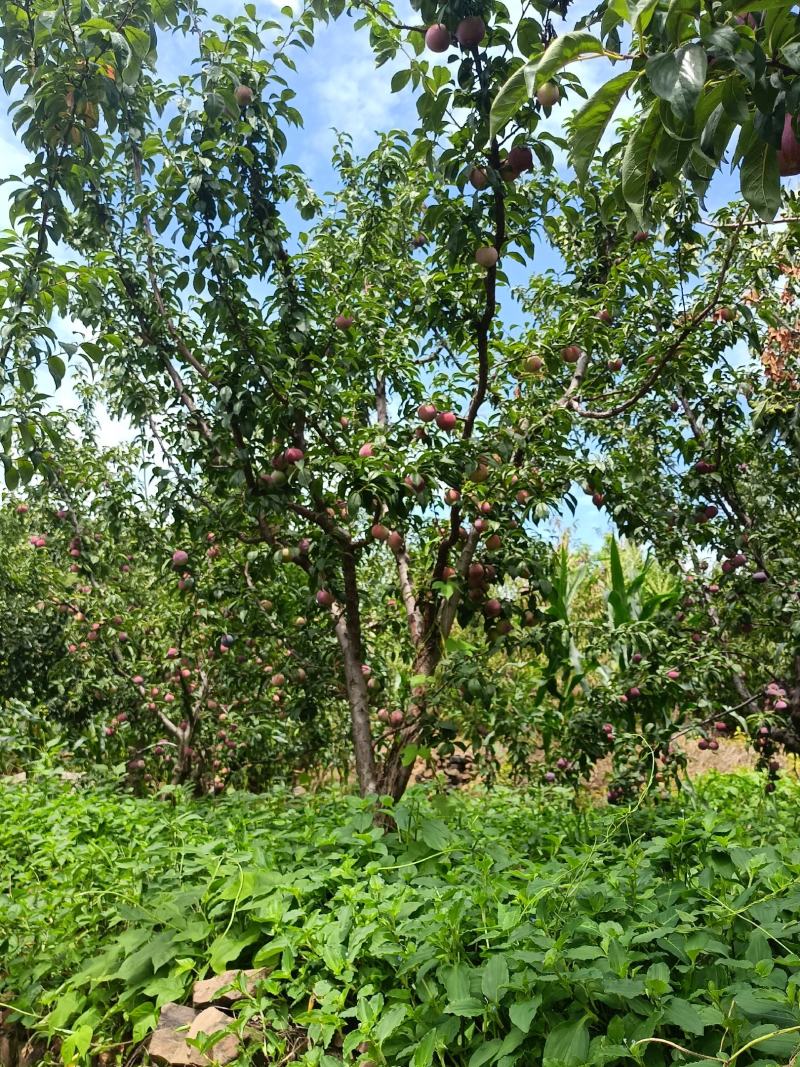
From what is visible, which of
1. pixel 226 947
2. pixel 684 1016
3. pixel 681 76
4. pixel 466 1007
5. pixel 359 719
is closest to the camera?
pixel 681 76

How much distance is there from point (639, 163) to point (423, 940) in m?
1.62

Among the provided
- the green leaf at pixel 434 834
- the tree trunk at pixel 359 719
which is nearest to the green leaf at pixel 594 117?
the green leaf at pixel 434 834

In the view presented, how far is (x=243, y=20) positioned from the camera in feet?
9.97

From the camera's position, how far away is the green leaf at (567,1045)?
53.3 inches

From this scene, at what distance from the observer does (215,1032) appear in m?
1.73

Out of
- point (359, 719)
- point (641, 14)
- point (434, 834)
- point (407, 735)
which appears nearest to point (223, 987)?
point (434, 834)

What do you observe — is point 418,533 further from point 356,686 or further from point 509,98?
point 509,98

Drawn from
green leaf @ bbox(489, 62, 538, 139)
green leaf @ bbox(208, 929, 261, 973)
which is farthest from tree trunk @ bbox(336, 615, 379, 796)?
green leaf @ bbox(489, 62, 538, 139)

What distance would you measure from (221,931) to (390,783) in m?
1.16

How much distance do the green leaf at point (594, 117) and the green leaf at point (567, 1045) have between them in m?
1.41

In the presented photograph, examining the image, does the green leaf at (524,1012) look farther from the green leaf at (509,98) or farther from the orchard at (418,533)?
the green leaf at (509,98)

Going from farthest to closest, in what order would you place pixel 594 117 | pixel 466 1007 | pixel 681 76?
pixel 466 1007, pixel 594 117, pixel 681 76

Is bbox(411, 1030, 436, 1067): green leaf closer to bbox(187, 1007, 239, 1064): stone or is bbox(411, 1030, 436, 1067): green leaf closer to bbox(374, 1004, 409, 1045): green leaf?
bbox(374, 1004, 409, 1045): green leaf

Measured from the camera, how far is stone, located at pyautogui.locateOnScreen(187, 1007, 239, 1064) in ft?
5.68
